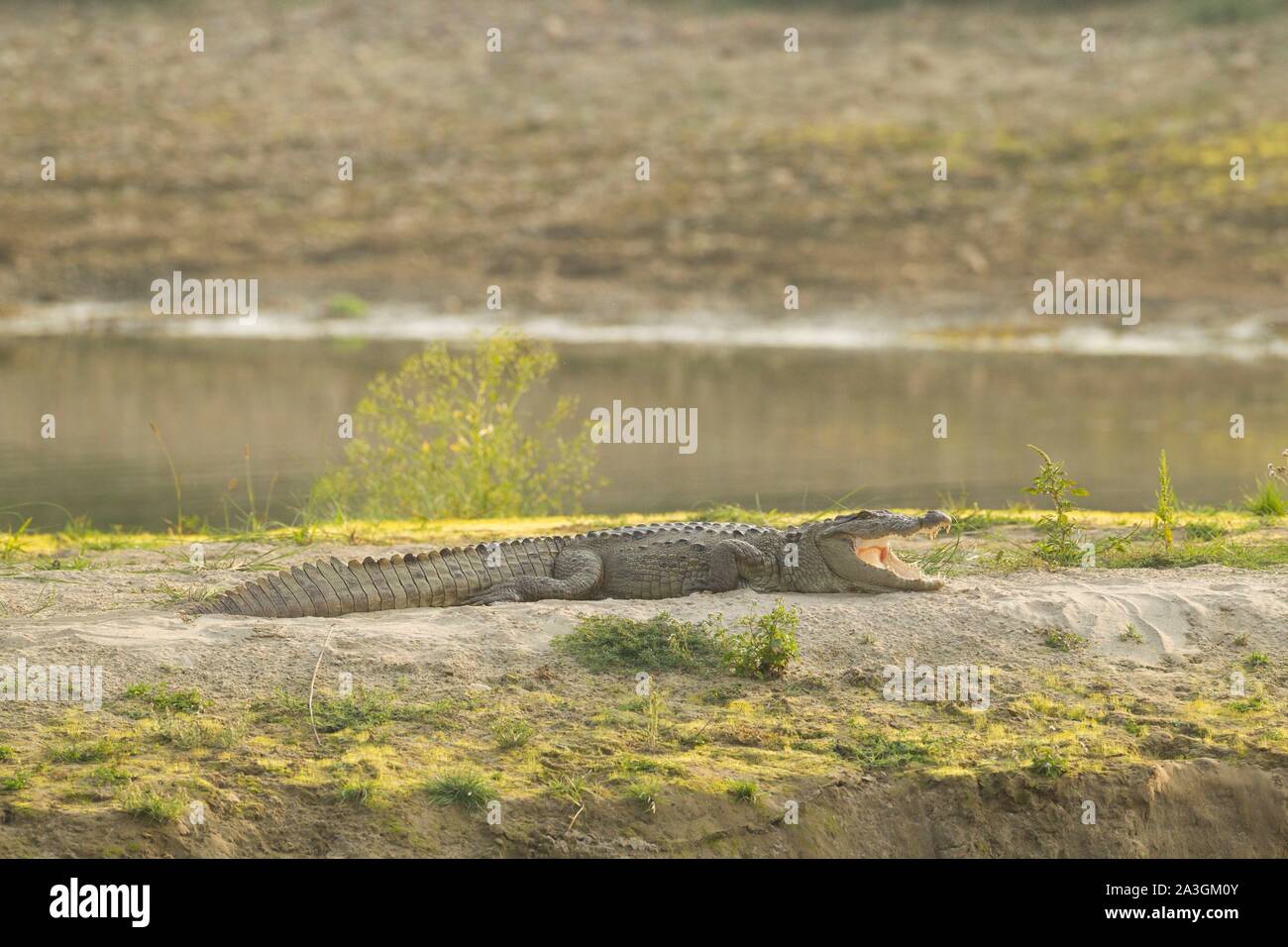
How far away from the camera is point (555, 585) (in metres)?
9.63

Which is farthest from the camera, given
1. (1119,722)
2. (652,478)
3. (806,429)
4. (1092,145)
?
(1092,145)

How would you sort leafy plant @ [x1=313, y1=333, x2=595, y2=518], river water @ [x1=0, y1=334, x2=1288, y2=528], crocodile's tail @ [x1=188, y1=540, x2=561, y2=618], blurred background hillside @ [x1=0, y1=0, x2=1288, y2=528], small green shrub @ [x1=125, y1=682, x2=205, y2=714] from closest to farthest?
small green shrub @ [x1=125, y1=682, x2=205, y2=714], crocodile's tail @ [x1=188, y1=540, x2=561, y2=618], leafy plant @ [x1=313, y1=333, x2=595, y2=518], river water @ [x1=0, y1=334, x2=1288, y2=528], blurred background hillside @ [x1=0, y1=0, x2=1288, y2=528]

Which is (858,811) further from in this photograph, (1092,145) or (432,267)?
(1092,145)

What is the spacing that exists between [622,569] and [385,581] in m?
1.37

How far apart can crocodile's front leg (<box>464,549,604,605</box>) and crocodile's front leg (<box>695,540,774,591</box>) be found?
24.1 inches

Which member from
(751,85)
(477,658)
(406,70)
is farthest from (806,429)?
(406,70)

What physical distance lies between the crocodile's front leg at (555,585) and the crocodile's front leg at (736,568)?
24.1 inches

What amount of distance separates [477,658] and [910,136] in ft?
100

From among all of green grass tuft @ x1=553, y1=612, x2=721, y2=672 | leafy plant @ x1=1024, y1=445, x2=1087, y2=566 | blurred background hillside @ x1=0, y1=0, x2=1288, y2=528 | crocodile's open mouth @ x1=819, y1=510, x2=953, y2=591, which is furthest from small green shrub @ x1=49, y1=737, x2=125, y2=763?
blurred background hillside @ x1=0, y1=0, x2=1288, y2=528

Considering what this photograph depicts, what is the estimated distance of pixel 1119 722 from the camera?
7.90 m

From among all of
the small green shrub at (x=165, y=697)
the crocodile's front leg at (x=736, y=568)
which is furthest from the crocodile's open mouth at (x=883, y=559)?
the small green shrub at (x=165, y=697)

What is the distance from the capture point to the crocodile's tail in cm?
899

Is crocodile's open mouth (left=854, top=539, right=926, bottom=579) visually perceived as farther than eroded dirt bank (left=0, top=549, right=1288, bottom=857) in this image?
Yes

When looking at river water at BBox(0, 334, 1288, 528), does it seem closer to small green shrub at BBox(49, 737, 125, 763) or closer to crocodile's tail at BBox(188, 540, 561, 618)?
crocodile's tail at BBox(188, 540, 561, 618)
